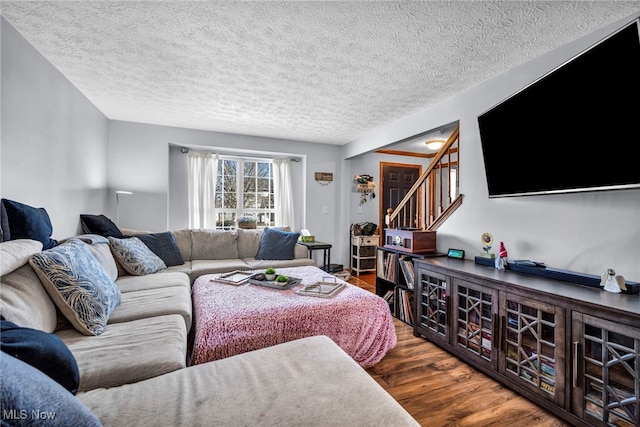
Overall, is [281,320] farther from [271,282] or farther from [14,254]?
[14,254]

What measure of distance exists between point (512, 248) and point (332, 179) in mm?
3215

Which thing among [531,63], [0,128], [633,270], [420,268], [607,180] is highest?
[531,63]

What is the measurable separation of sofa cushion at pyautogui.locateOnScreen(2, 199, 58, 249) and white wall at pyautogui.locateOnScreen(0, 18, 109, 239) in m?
0.20

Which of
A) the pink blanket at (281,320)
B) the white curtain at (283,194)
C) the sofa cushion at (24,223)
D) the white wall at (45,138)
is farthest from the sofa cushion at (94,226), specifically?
the white curtain at (283,194)

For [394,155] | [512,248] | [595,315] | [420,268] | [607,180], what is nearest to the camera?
[595,315]

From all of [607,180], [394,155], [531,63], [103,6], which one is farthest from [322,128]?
[607,180]

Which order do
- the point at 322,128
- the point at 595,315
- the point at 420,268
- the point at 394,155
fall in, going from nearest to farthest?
1. the point at 595,315
2. the point at 420,268
3. the point at 322,128
4. the point at 394,155

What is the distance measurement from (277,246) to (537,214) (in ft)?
9.24

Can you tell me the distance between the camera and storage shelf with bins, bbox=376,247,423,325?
2877mm

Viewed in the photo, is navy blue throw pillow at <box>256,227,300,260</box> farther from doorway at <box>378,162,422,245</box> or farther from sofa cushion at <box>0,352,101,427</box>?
sofa cushion at <box>0,352,101,427</box>

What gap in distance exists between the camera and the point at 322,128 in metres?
3.99

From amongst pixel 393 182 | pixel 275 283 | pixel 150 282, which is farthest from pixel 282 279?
pixel 393 182

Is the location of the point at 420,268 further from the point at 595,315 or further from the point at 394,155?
the point at 394,155

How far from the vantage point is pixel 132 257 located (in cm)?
271
